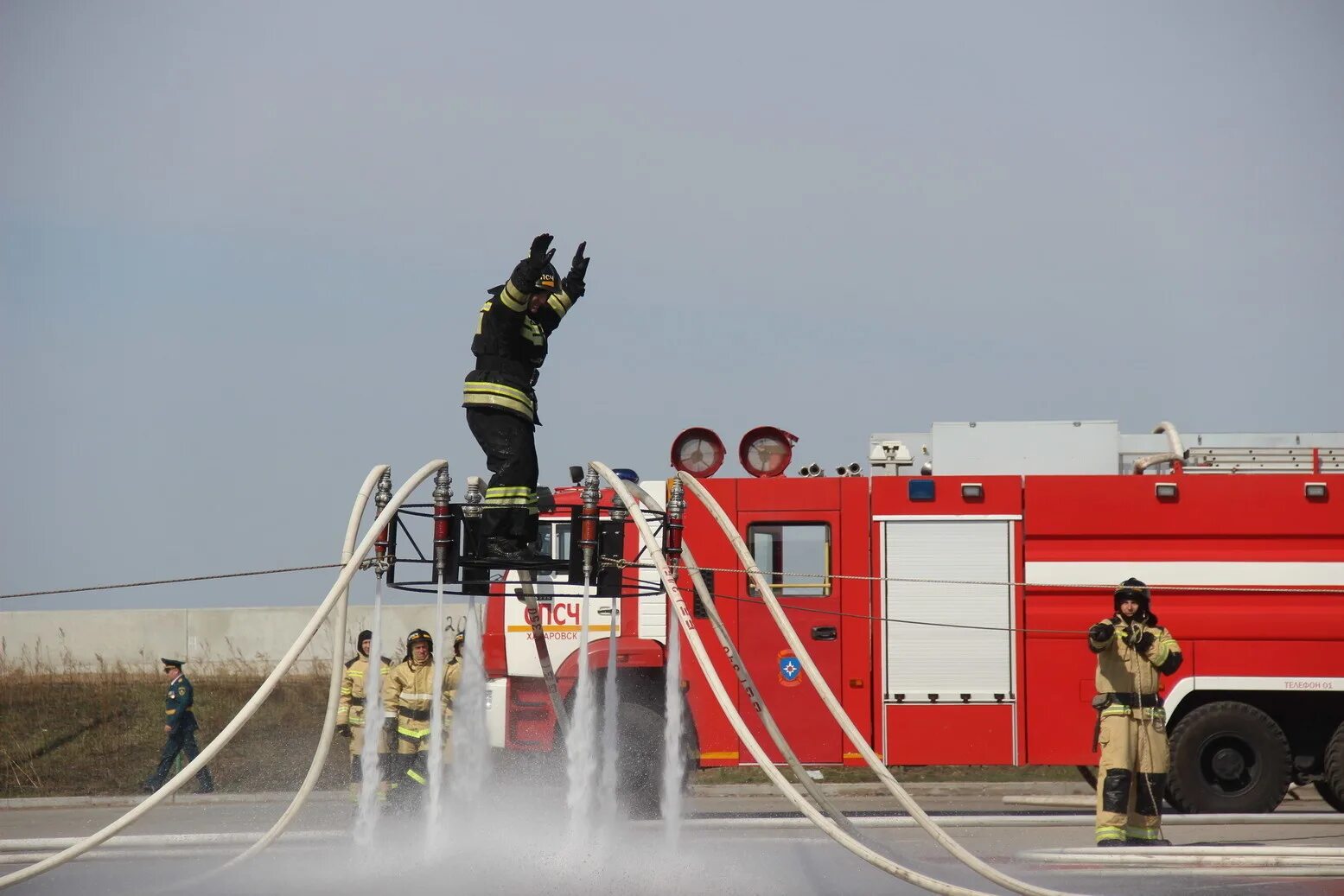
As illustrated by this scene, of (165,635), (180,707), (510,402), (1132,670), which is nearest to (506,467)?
(510,402)

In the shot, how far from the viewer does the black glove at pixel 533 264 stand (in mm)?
7730

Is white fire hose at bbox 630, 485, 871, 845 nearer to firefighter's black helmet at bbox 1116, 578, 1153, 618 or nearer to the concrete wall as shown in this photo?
firefighter's black helmet at bbox 1116, 578, 1153, 618

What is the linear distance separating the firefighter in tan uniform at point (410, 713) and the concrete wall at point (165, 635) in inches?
468

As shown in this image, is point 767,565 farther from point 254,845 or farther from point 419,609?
point 419,609

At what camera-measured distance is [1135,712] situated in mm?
9898

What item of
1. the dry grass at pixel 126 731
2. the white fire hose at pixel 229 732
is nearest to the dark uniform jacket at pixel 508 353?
the white fire hose at pixel 229 732

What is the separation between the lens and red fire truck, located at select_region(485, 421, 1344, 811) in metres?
12.0

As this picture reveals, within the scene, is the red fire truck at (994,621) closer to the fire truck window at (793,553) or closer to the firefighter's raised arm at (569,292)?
the fire truck window at (793,553)

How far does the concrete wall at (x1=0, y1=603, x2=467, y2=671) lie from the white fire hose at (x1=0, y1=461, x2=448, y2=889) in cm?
1601

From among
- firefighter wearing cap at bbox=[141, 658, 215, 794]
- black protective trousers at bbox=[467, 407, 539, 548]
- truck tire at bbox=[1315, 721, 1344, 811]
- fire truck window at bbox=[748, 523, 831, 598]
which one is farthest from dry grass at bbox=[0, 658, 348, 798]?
truck tire at bbox=[1315, 721, 1344, 811]

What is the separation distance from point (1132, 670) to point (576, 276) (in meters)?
4.58

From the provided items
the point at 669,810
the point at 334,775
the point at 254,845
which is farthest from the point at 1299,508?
the point at 334,775

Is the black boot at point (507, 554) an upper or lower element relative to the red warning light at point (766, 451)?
lower

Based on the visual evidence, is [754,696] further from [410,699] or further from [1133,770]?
[410,699]
